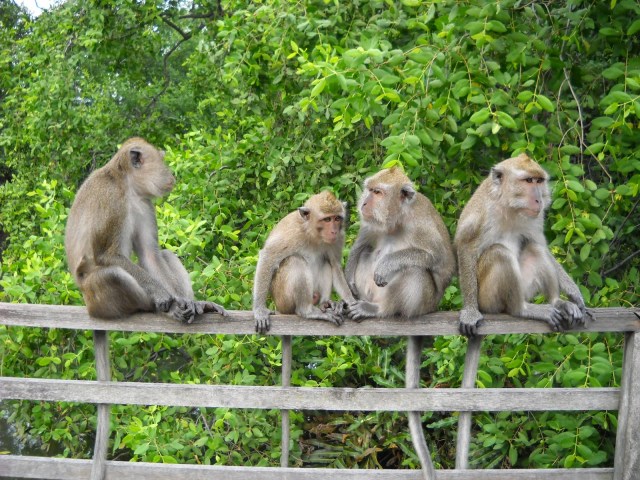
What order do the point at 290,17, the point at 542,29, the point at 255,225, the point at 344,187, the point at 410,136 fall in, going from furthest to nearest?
the point at 255,225
the point at 344,187
the point at 290,17
the point at 542,29
the point at 410,136

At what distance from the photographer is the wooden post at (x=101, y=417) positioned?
14.5 ft

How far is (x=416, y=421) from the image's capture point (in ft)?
14.5

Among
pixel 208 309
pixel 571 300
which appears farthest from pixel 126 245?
pixel 571 300

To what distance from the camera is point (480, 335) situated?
14.3 feet

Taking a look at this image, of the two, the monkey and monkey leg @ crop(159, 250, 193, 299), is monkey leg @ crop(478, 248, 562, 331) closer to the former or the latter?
the monkey

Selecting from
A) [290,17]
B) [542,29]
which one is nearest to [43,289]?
[290,17]

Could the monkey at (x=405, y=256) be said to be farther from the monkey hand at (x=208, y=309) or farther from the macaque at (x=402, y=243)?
the monkey hand at (x=208, y=309)

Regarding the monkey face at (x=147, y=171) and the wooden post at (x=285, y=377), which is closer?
the wooden post at (x=285, y=377)

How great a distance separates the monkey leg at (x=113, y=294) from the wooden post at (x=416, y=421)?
1.47 meters

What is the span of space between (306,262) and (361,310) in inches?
21.6

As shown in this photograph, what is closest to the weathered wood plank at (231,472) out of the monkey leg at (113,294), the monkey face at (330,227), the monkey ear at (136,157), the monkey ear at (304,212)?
the monkey leg at (113,294)

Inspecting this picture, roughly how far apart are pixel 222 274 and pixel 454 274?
1836 mm

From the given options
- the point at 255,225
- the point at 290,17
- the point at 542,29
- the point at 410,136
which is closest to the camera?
Result: the point at 410,136

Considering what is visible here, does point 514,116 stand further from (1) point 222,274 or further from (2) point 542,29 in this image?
(1) point 222,274
